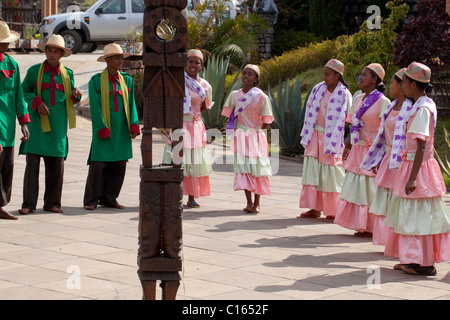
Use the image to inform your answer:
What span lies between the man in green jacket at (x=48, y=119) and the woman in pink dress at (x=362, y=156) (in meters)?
3.12

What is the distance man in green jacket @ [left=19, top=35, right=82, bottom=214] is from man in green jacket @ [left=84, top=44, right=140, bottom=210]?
0.37 metres

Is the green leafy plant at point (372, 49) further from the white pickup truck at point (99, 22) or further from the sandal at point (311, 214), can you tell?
the white pickup truck at point (99, 22)

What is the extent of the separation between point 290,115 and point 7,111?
6.75 metres

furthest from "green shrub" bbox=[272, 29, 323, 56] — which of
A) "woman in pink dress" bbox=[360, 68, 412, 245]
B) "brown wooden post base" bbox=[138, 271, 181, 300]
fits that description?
"brown wooden post base" bbox=[138, 271, 181, 300]

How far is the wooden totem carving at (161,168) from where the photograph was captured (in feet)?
18.1

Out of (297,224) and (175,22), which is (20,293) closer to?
(175,22)

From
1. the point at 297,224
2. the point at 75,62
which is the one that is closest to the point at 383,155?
the point at 297,224

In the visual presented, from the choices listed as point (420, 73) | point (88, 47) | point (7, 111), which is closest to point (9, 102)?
point (7, 111)

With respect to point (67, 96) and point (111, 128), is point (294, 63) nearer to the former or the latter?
point (111, 128)

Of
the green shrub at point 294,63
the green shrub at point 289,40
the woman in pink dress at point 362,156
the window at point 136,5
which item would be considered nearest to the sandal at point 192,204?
the woman in pink dress at point 362,156

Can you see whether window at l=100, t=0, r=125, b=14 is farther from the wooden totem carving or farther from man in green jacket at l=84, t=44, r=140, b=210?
the wooden totem carving

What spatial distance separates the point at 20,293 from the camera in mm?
6059

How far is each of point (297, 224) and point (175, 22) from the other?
165 inches

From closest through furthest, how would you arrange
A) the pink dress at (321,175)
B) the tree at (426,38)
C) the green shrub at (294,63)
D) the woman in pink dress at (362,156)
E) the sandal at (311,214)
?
the woman in pink dress at (362,156)
the pink dress at (321,175)
the sandal at (311,214)
the tree at (426,38)
the green shrub at (294,63)
